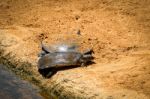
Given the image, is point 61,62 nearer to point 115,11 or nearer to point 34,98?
point 34,98

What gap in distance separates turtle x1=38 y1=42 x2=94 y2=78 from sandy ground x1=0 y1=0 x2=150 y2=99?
15cm

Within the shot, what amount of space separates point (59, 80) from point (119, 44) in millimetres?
1984

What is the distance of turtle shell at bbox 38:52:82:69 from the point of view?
26.1 feet

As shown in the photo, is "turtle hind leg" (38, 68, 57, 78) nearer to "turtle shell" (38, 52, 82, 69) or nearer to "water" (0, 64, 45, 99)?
"turtle shell" (38, 52, 82, 69)

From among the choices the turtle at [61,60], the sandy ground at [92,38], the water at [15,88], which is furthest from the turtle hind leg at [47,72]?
the water at [15,88]

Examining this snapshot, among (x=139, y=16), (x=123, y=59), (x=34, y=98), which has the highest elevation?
(x=139, y=16)

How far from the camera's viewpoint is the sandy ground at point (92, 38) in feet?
23.7

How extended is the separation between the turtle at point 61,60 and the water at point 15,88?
1.46 ft

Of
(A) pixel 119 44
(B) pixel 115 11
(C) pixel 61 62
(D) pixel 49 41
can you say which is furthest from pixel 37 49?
(B) pixel 115 11

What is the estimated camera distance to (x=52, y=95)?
7594 mm

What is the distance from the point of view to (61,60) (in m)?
7.97

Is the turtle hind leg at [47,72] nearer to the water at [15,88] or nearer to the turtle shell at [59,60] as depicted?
the turtle shell at [59,60]

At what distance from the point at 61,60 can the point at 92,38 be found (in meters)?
1.52

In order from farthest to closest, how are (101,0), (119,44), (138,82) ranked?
1. (101,0)
2. (119,44)
3. (138,82)
